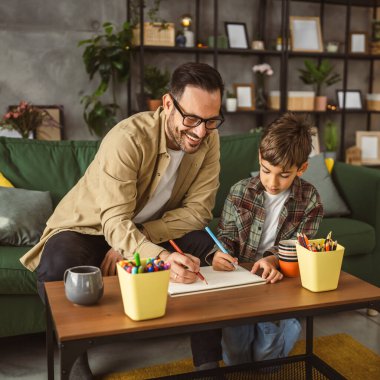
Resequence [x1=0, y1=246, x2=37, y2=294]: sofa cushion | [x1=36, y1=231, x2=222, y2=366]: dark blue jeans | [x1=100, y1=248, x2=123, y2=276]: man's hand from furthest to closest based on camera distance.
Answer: [x1=0, y1=246, x2=37, y2=294]: sofa cushion, [x1=100, y1=248, x2=123, y2=276]: man's hand, [x1=36, y1=231, x2=222, y2=366]: dark blue jeans

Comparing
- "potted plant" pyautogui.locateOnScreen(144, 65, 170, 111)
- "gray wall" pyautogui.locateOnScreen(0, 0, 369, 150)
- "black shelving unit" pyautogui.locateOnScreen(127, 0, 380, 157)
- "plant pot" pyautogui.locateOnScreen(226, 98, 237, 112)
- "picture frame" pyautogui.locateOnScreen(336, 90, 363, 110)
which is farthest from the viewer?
"picture frame" pyautogui.locateOnScreen(336, 90, 363, 110)

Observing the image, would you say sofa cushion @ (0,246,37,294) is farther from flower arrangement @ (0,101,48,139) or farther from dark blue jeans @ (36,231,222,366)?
flower arrangement @ (0,101,48,139)

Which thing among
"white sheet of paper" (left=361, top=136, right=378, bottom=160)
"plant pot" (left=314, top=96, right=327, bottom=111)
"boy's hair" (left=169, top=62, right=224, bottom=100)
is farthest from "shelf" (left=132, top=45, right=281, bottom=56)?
"boy's hair" (left=169, top=62, right=224, bottom=100)

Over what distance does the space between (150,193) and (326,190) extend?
4.24 ft

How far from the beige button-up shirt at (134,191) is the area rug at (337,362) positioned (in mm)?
517

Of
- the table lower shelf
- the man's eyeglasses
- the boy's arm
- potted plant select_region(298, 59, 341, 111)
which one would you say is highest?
potted plant select_region(298, 59, 341, 111)

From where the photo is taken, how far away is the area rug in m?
2.15

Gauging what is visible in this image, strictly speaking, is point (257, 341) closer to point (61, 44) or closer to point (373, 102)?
point (61, 44)

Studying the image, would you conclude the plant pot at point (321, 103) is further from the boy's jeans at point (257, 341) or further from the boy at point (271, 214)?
the boy's jeans at point (257, 341)

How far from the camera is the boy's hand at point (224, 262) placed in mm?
1679

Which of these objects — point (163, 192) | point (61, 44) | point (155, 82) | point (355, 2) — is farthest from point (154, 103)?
point (163, 192)

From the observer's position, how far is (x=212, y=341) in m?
1.88

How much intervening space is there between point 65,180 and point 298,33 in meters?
2.95

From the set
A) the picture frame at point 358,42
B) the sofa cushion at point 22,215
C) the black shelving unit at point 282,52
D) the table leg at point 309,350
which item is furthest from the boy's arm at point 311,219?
the picture frame at point 358,42
